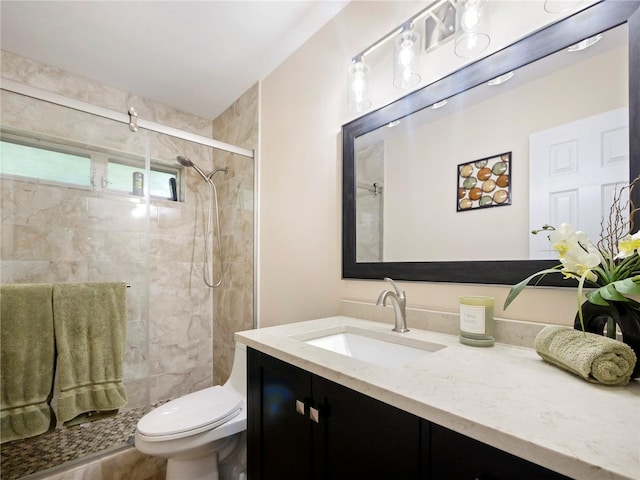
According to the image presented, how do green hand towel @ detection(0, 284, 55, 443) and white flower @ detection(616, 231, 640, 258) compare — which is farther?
green hand towel @ detection(0, 284, 55, 443)

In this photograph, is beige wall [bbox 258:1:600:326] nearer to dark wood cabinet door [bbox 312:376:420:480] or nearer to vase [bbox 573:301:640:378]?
vase [bbox 573:301:640:378]

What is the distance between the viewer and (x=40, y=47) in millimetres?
1726

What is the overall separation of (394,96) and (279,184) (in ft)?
2.90

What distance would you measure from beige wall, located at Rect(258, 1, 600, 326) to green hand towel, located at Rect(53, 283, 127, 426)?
0.82 m

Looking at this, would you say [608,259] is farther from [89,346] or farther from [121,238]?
[121,238]

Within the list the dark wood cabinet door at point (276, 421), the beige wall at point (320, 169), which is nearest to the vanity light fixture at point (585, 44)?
the beige wall at point (320, 169)

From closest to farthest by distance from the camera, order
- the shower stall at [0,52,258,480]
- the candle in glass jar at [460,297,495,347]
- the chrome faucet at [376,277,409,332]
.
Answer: the candle in glass jar at [460,297,495,347] → the chrome faucet at [376,277,409,332] → the shower stall at [0,52,258,480]

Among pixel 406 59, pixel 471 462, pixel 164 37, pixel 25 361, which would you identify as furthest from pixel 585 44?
pixel 25 361

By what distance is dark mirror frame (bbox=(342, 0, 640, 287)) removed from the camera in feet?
2.39

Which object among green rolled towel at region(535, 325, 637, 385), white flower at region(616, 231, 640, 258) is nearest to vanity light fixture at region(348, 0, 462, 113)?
white flower at region(616, 231, 640, 258)

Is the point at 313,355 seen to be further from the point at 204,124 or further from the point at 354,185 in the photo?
the point at 204,124

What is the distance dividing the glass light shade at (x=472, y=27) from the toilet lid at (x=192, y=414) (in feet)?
5.62

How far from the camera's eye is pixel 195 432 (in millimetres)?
1198

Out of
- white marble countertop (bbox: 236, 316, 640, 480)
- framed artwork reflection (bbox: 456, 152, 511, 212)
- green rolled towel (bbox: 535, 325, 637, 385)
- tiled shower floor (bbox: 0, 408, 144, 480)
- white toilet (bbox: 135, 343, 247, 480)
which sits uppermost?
framed artwork reflection (bbox: 456, 152, 511, 212)
